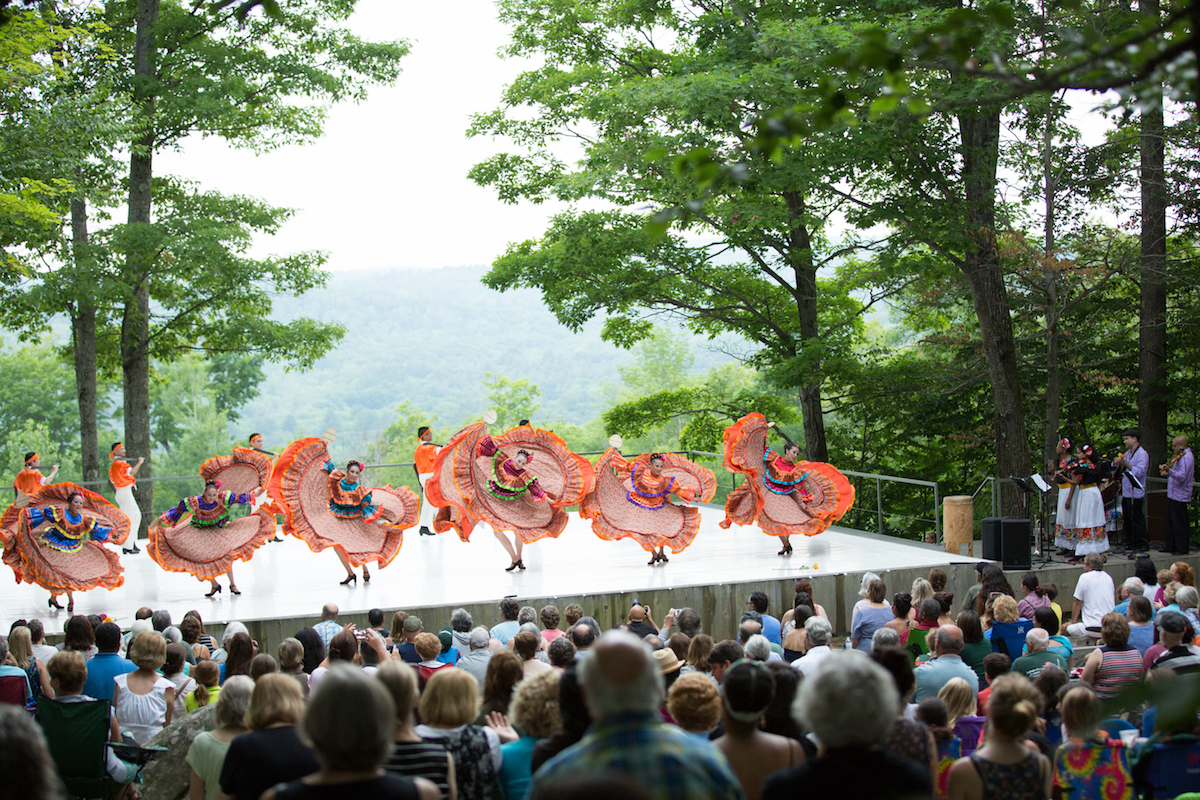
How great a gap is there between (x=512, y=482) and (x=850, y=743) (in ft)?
25.7

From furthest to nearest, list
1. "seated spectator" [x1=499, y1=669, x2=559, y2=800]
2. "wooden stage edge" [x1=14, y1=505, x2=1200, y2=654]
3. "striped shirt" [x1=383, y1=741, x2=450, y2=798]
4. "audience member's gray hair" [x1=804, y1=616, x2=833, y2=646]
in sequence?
"wooden stage edge" [x1=14, y1=505, x2=1200, y2=654] → "audience member's gray hair" [x1=804, y1=616, x2=833, y2=646] → "seated spectator" [x1=499, y1=669, x2=559, y2=800] → "striped shirt" [x1=383, y1=741, x2=450, y2=798]

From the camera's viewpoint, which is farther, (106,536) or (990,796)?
(106,536)

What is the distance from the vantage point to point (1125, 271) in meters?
12.4

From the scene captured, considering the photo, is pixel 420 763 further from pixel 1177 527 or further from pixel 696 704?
pixel 1177 527

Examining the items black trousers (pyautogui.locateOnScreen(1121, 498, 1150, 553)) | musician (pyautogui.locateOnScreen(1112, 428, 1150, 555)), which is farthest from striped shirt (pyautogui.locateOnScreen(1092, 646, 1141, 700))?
black trousers (pyautogui.locateOnScreen(1121, 498, 1150, 553))

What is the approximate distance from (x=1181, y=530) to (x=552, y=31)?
1066 cm

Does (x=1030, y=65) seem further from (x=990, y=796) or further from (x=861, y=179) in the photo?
(x=990, y=796)

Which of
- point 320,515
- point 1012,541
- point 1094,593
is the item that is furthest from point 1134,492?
point 320,515

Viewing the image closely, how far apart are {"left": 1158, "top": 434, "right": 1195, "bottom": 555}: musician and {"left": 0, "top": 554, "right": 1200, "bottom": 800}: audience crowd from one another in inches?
223

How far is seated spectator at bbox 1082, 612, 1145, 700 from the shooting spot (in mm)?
4719

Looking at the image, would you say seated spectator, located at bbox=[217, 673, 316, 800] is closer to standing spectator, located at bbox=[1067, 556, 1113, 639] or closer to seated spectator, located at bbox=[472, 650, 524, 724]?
seated spectator, located at bbox=[472, 650, 524, 724]

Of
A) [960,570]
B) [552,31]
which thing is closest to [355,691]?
[960,570]

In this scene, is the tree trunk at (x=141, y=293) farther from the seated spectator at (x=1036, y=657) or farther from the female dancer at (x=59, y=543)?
the seated spectator at (x=1036, y=657)

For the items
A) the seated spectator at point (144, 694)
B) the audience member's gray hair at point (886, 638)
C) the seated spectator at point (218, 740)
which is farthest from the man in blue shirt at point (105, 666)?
the audience member's gray hair at point (886, 638)
